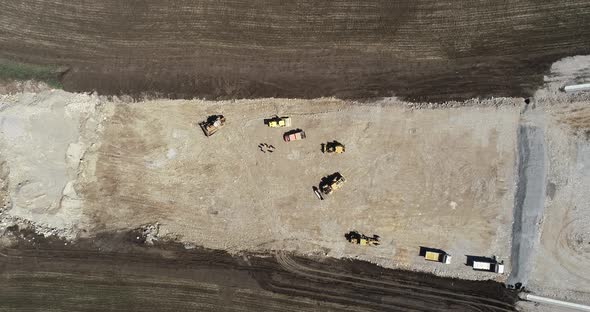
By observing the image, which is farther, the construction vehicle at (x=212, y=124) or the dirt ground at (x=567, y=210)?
the construction vehicle at (x=212, y=124)

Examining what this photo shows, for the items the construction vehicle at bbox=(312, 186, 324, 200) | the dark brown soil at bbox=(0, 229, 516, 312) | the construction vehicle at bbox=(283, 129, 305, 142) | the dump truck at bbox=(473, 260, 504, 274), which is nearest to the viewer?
the dump truck at bbox=(473, 260, 504, 274)

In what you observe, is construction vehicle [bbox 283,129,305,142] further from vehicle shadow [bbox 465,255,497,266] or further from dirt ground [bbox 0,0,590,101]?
vehicle shadow [bbox 465,255,497,266]

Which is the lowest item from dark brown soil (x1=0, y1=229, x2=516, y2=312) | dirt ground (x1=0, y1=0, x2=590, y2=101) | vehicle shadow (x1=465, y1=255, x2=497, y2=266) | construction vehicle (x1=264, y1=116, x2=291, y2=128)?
dark brown soil (x1=0, y1=229, x2=516, y2=312)

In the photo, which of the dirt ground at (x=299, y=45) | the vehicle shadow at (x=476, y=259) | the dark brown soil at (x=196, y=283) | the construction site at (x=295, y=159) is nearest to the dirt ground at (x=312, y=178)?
the construction site at (x=295, y=159)

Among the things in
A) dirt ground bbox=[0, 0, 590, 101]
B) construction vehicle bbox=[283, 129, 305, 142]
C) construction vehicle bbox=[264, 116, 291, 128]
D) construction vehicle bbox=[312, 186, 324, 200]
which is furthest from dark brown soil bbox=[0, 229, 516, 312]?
dirt ground bbox=[0, 0, 590, 101]

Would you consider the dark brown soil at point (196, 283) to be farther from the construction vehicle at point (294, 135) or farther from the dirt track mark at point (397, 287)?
the construction vehicle at point (294, 135)

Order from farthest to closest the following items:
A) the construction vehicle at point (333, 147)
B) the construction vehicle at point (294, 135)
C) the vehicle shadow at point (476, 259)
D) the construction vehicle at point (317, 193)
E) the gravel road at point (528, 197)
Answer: the construction vehicle at point (317, 193), the construction vehicle at point (294, 135), the construction vehicle at point (333, 147), the vehicle shadow at point (476, 259), the gravel road at point (528, 197)
